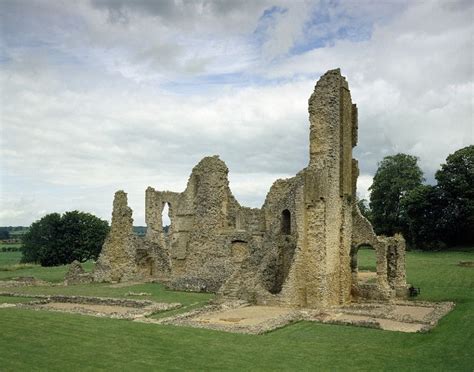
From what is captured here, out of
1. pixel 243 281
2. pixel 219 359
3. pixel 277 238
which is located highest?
pixel 277 238

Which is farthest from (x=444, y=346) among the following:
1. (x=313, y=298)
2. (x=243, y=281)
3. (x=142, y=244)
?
(x=142, y=244)

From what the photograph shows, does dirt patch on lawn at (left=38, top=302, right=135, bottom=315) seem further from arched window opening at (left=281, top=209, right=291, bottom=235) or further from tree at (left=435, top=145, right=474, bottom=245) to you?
tree at (left=435, top=145, right=474, bottom=245)

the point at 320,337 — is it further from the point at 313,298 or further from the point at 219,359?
the point at 313,298

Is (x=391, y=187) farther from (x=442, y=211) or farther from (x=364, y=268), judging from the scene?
(x=364, y=268)

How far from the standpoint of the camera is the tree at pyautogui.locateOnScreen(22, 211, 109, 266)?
53531mm

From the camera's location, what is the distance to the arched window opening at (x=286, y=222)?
2448cm

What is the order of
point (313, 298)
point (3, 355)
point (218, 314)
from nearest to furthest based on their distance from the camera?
point (3, 355)
point (218, 314)
point (313, 298)

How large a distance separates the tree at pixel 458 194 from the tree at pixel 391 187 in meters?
6.40

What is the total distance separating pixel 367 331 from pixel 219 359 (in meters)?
5.85

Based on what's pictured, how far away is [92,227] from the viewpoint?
5544cm

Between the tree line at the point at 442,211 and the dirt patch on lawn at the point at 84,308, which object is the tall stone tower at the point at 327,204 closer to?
the dirt patch on lawn at the point at 84,308

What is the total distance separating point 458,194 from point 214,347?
43.1 meters

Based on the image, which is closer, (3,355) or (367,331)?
(3,355)

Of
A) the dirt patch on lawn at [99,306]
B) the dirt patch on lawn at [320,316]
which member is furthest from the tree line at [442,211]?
the dirt patch on lawn at [99,306]
